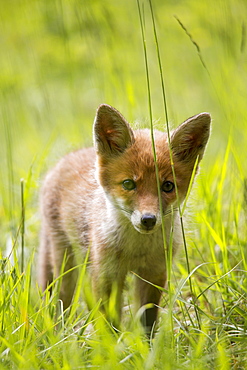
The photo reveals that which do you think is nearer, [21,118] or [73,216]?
[73,216]

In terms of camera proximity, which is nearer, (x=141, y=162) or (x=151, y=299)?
(x=141, y=162)

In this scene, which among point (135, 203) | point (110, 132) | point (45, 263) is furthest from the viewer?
point (45, 263)

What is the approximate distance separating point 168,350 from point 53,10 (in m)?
2.76

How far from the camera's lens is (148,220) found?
3523mm

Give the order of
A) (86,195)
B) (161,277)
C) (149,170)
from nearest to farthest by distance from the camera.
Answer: (149,170)
(161,277)
(86,195)

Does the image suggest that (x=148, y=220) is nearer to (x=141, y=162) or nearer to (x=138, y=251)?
(x=141, y=162)

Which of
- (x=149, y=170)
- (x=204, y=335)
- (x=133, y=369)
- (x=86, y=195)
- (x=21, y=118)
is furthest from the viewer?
(x=21, y=118)

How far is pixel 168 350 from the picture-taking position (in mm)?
2908

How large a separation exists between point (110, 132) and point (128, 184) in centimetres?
48

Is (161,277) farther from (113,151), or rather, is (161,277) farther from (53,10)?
(53,10)

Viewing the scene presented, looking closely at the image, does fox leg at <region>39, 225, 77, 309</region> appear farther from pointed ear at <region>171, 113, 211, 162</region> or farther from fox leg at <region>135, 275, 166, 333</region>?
pointed ear at <region>171, 113, 211, 162</region>

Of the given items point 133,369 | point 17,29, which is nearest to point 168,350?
point 133,369

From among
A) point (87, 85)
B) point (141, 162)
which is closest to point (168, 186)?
point (141, 162)

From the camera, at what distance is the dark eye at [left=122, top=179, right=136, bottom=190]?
12.7ft
